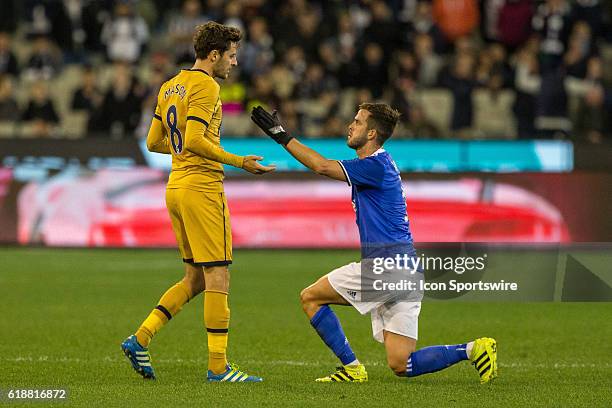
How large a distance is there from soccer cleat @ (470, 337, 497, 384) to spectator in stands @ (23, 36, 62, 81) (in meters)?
15.1

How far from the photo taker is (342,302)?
822cm

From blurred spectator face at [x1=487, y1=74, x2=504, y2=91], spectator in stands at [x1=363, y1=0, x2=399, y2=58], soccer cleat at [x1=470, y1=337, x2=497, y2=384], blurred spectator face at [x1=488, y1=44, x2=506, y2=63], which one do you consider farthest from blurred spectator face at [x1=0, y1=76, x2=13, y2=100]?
soccer cleat at [x1=470, y1=337, x2=497, y2=384]

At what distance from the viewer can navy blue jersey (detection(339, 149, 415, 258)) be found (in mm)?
8078

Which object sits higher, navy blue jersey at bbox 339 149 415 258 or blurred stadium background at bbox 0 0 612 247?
navy blue jersey at bbox 339 149 415 258

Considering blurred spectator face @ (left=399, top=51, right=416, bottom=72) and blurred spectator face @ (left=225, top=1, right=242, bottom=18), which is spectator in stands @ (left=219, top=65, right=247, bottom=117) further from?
blurred spectator face @ (left=399, top=51, right=416, bottom=72)

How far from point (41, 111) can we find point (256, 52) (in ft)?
11.9

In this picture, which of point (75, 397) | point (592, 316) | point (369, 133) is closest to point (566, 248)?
point (592, 316)

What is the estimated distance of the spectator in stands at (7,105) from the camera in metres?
20.5

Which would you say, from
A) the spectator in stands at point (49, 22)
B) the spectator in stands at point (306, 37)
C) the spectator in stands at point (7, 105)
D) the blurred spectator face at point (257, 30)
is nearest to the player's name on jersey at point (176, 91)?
the spectator in stands at point (7, 105)

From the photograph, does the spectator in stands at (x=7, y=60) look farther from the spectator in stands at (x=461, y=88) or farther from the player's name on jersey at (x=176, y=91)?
the player's name on jersey at (x=176, y=91)

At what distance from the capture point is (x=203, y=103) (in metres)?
8.05

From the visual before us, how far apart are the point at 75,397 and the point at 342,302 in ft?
5.90

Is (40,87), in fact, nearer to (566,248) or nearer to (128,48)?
(128,48)

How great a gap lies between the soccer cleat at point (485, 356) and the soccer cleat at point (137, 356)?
2062 mm
